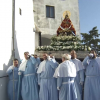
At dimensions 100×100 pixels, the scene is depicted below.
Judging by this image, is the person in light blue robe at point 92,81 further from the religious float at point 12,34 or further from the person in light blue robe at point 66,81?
the religious float at point 12,34

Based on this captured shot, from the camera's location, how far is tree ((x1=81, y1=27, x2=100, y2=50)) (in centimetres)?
1823

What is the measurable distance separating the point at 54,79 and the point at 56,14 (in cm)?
1071

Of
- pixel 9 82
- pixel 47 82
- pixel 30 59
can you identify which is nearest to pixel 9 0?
pixel 30 59

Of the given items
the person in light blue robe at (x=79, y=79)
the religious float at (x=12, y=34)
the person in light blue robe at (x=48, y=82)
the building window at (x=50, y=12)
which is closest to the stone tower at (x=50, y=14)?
the building window at (x=50, y=12)

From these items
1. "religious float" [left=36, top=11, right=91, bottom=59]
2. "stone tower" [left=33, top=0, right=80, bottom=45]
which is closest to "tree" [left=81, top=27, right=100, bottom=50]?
"stone tower" [left=33, top=0, right=80, bottom=45]

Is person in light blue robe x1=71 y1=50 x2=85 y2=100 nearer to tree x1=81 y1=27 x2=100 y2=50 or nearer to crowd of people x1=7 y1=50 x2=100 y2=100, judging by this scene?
crowd of people x1=7 y1=50 x2=100 y2=100

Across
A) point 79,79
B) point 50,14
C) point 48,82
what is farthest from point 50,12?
point 48,82

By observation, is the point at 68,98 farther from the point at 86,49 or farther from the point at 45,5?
the point at 45,5

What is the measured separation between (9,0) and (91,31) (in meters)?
13.7

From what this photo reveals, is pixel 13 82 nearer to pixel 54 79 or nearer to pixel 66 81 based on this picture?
pixel 54 79

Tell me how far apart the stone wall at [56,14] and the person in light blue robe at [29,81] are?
28.2 feet

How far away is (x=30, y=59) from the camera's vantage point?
6.64m

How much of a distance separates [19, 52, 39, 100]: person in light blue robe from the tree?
12686mm

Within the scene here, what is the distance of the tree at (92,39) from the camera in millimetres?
18234
